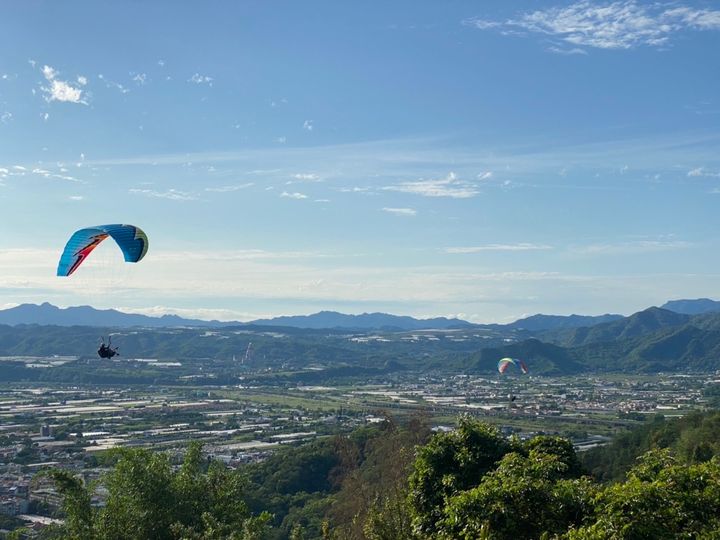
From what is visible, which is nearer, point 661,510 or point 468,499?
point 661,510

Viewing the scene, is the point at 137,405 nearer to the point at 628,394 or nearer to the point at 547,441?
the point at 628,394

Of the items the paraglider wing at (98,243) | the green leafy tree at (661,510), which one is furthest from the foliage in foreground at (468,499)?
the paraglider wing at (98,243)

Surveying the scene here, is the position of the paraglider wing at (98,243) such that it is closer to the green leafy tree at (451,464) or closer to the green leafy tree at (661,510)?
the green leafy tree at (451,464)

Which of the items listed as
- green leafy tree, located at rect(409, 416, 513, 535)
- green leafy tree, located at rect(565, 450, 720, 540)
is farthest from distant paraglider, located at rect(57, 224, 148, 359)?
Result: green leafy tree, located at rect(565, 450, 720, 540)

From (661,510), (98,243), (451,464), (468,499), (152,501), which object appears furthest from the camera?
(98,243)

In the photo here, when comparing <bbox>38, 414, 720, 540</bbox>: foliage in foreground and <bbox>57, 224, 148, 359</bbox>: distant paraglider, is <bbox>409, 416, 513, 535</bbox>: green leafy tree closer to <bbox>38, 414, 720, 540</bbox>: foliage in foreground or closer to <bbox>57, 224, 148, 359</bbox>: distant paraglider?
<bbox>38, 414, 720, 540</bbox>: foliage in foreground

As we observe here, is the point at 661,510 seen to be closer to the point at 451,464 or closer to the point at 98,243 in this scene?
the point at 451,464

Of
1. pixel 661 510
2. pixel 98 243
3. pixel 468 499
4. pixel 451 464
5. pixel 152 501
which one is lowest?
pixel 152 501

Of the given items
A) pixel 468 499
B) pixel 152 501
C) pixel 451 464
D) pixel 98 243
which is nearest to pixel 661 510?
pixel 468 499
